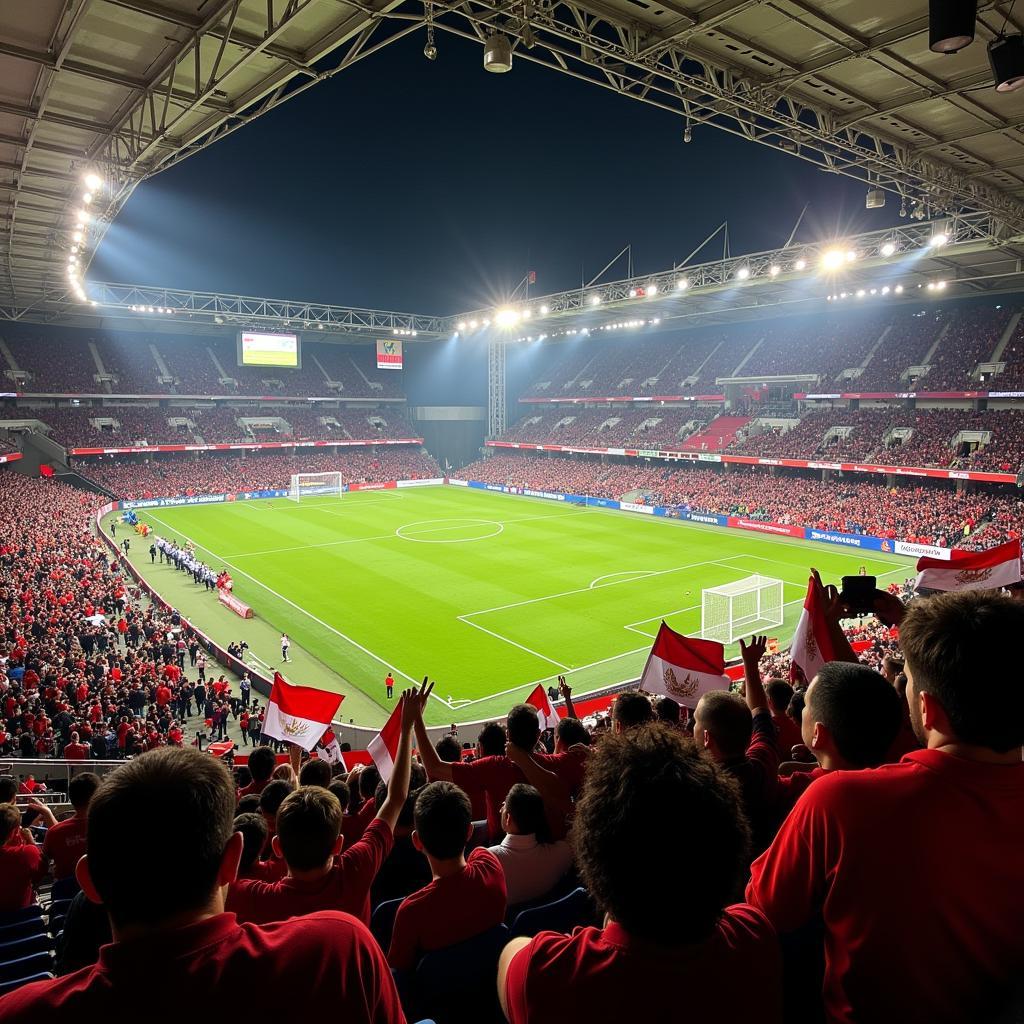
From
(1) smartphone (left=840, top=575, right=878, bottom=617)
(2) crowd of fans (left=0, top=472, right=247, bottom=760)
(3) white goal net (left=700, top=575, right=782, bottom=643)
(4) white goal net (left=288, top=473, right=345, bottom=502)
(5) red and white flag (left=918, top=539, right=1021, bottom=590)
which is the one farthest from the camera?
(4) white goal net (left=288, top=473, right=345, bottom=502)

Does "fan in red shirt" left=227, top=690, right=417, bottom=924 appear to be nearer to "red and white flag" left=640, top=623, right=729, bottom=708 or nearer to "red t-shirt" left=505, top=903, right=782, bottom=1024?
"red t-shirt" left=505, top=903, right=782, bottom=1024

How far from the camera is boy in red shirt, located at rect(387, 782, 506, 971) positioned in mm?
3211

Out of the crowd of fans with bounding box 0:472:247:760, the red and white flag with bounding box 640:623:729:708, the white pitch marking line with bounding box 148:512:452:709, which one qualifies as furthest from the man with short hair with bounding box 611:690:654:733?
the white pitch marking line with bounding box 148:512:452:709

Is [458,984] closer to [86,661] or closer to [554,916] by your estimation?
[554,916]

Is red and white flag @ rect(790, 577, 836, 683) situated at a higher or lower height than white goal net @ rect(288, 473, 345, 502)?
higher

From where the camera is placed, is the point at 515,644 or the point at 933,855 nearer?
the point at 933,855

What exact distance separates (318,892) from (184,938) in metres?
1.68

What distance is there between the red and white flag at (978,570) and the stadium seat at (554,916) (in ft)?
25.4

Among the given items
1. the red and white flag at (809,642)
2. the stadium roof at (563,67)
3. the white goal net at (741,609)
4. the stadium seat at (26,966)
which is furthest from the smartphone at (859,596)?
the white goal net at (741,609)

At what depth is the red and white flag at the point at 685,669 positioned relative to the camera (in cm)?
1023

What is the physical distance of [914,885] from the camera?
6.81ft

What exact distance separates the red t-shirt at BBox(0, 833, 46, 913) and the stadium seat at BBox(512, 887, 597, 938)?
4.69m

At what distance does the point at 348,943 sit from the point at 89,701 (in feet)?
60.9

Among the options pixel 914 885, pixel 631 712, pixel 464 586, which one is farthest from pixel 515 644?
pixel 914 885
